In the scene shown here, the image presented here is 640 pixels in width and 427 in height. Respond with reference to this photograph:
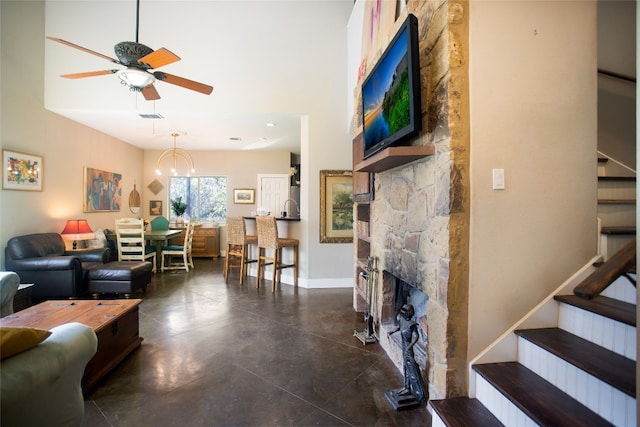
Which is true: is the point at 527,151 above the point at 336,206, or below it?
above

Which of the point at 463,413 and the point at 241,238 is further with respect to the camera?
the point at 241,238

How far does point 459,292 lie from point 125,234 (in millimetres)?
5297

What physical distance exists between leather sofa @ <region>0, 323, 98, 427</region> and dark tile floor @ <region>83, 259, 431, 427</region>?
61 cm

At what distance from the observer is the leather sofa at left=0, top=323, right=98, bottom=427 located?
0.94 m

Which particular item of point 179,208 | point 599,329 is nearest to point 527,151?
point 599,329

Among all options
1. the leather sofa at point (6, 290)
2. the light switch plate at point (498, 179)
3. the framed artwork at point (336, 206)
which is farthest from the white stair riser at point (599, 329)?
the leather sofa at point (6, 290)

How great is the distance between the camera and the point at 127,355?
2.39 meters

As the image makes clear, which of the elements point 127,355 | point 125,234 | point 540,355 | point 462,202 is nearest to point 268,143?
point 125,234

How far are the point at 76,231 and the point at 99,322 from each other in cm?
328

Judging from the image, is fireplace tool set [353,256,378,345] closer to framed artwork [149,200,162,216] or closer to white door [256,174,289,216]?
white door [256,174,289,216]

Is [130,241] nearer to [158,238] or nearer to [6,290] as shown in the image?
[158,238]

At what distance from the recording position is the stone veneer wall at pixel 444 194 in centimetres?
157

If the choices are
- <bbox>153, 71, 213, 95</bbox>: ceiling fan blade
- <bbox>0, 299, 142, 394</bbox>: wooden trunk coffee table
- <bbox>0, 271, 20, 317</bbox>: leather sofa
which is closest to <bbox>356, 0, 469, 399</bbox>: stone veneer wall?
<bbox>153, 71, 213, 95</bbox>: ceiling fan blade

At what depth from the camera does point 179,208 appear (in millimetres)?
7070
